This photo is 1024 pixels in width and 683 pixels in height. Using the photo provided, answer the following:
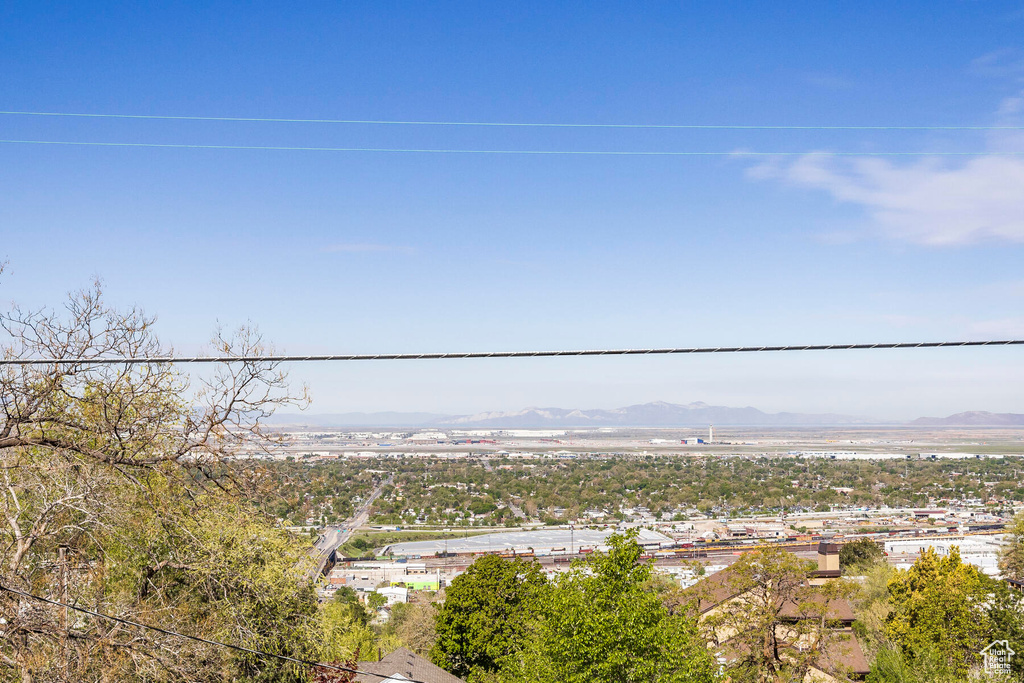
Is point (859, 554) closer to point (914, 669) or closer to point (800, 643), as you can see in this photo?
point (914, 669)

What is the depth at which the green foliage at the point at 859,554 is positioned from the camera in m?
47.7

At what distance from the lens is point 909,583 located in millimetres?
28812

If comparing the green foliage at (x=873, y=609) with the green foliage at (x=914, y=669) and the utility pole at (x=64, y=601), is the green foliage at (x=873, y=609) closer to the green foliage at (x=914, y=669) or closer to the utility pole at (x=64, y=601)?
the green foliage at (x=914, y=669)

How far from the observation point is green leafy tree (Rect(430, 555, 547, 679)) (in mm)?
25781

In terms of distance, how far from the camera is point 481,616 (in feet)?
85.1

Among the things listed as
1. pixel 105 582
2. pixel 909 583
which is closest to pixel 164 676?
pixel 105 582

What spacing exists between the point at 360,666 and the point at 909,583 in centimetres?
2110

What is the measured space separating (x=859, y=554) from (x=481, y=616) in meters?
33.8

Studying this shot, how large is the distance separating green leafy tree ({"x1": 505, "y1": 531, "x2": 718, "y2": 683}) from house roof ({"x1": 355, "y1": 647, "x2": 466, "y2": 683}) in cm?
522

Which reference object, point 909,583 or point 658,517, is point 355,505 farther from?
point 909,583
